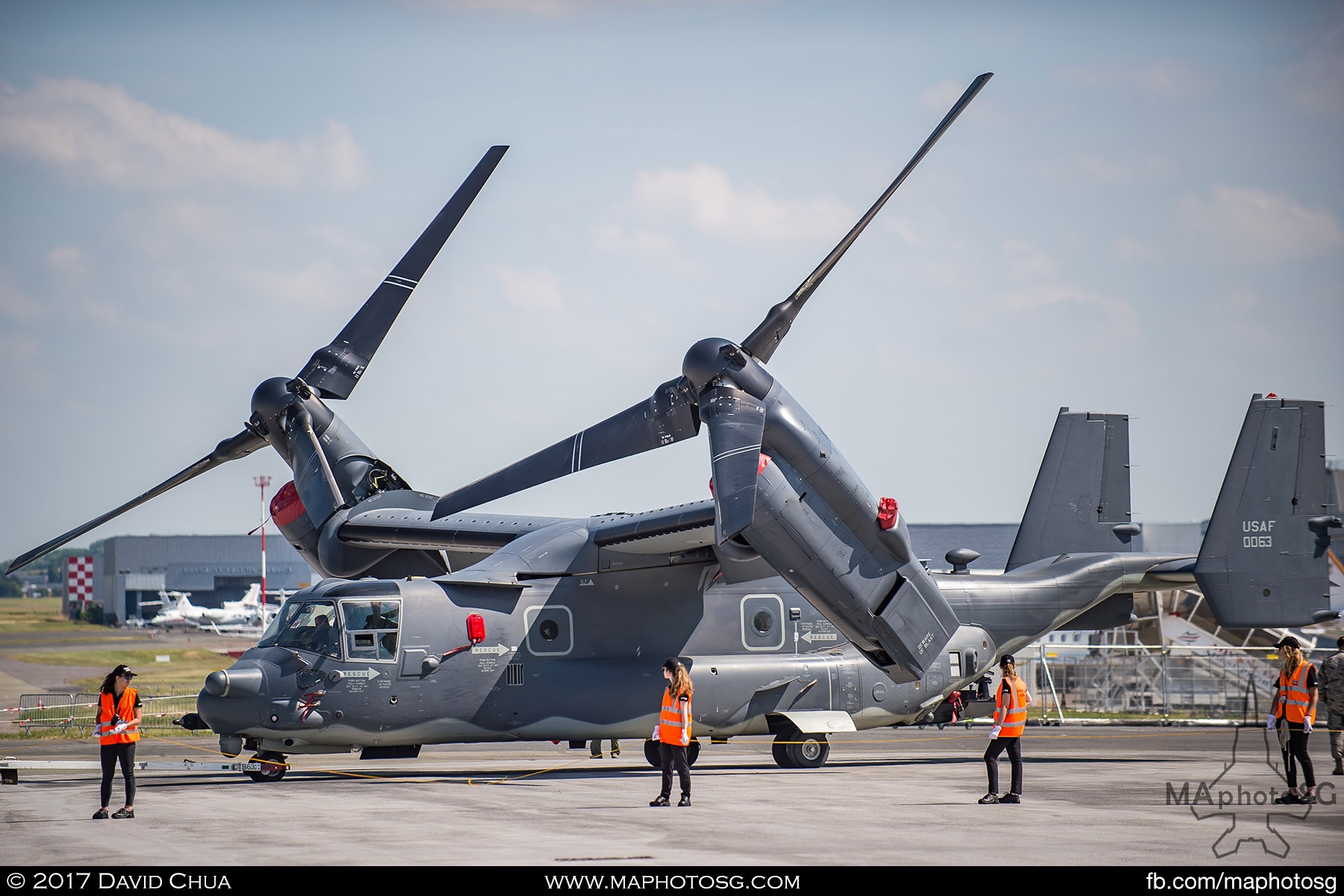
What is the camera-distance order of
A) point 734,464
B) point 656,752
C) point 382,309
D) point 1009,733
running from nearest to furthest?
point 1009,733 → point 734,464 → point 656,752 → point 382,309

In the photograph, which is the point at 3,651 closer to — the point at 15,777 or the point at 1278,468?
the point at 15,777

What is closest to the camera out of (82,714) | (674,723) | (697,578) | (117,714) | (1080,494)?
(117,714)

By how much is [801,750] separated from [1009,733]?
239 inches

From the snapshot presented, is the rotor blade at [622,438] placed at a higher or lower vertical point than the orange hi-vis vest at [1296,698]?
higher

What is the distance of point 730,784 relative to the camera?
1827 cm

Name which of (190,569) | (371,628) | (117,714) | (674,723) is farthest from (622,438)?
(190,569)

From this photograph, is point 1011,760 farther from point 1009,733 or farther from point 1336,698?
point 1336,698

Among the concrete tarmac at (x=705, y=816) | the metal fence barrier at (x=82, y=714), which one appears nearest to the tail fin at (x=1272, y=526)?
the concrete tarmac at (x=705, y=816)

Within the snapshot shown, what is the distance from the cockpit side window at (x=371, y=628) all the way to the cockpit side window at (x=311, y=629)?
18cm

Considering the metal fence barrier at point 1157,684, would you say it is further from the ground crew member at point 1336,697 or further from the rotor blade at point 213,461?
the rotor blade at point 213,461

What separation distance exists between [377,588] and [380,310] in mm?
6077

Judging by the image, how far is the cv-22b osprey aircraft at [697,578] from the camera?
17.5 m

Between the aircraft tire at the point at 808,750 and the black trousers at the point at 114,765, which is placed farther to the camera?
the aircraft tire at the point at 808,750

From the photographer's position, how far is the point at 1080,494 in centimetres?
2542
